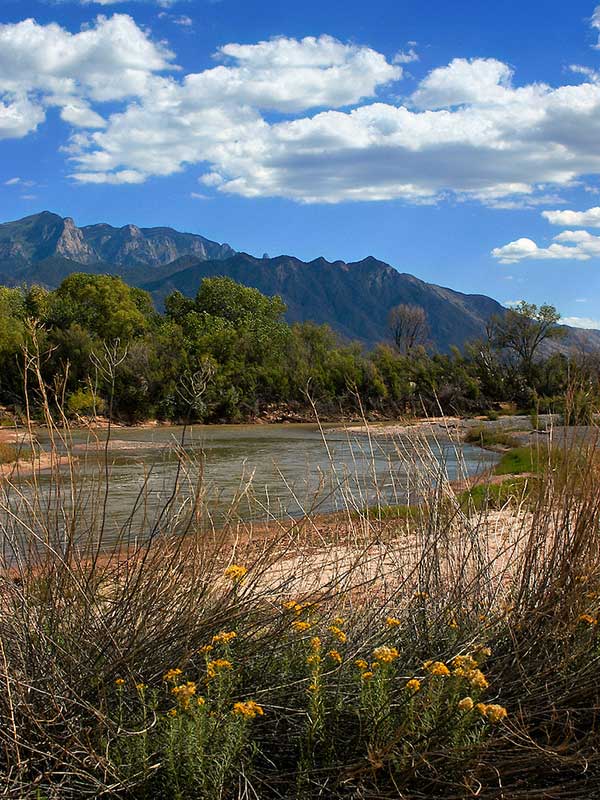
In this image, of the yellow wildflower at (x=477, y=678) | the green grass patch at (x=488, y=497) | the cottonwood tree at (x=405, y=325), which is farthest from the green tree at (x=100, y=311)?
the yellow wildflower at (x=477, y=678)

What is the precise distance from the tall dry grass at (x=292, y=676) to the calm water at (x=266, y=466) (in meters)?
0.60

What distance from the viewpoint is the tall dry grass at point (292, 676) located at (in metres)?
2.65

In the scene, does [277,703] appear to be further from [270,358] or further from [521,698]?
[270,358]

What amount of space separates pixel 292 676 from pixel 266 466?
19839 millimetres

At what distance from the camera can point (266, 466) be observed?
75.4ft

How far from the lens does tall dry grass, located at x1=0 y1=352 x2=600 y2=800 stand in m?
2.65

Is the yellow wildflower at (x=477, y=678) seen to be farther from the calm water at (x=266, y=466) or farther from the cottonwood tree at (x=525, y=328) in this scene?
the cottonwood tree at (x=525, y=328)

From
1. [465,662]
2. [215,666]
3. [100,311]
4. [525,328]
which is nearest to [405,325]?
[525,328]

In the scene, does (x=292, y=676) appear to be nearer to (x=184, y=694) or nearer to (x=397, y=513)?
(x=184, y=694)

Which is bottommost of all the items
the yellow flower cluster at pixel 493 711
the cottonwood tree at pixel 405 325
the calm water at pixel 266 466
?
the calm water at pixel 266 466

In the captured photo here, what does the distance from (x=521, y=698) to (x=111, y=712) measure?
157cm

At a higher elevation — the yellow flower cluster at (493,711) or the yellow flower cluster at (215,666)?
the yellow flower cluster at (215,666)

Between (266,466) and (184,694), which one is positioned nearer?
(184,694)

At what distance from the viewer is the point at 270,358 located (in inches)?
2271
